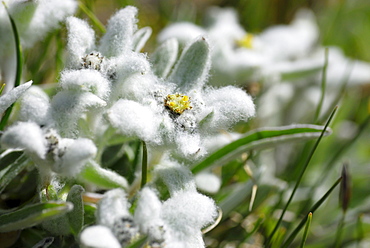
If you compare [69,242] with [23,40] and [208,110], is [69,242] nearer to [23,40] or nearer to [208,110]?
[208,110]

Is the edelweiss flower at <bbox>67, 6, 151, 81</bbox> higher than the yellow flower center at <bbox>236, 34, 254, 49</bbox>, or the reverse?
the edelweiss flower at <bbox>67, 6, 151, 81</bbox>

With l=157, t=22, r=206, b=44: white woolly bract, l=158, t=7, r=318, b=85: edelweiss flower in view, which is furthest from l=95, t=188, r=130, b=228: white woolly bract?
l=157, t=22, r=206, b=44: white woolly bract

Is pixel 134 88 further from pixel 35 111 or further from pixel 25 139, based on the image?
pixel 25 139

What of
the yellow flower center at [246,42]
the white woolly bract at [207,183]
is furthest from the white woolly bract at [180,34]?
the white woolly bract at [207,183]

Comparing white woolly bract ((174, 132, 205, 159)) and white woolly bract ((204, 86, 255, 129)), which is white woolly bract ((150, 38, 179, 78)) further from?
white woolly bract ((174, 132, 205, 159))

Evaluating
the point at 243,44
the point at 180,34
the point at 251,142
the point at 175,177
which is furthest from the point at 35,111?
the point at 243,44

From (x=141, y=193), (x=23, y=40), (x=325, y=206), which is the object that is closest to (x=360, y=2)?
(x=325, y=206)

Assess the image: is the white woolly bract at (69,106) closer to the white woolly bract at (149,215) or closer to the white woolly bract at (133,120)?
the white woolly bract at (133,120)
